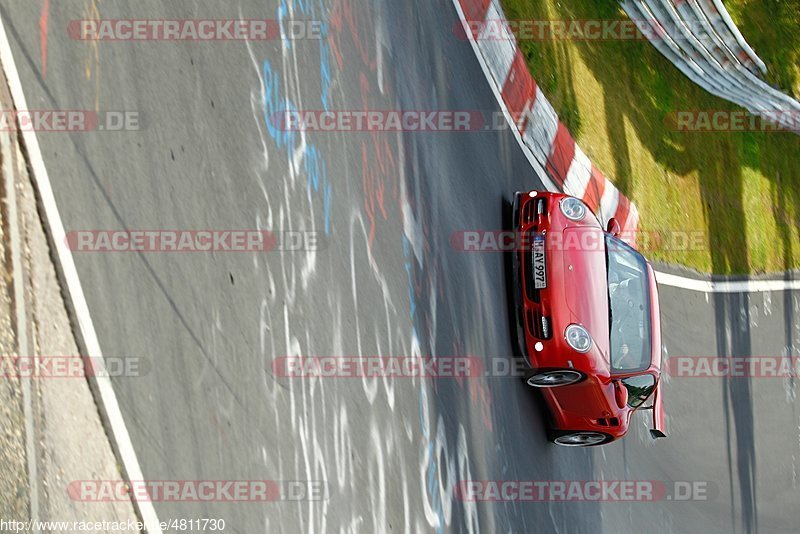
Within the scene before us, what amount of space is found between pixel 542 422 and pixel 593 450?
1227 mm

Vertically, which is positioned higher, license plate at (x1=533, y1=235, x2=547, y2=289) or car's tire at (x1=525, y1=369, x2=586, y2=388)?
license plate at (x1=533, y1=235, x2=547, y2=289)

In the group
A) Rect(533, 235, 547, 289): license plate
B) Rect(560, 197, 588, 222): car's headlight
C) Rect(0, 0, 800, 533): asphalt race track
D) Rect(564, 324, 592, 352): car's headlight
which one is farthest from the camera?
Rect(560, 197, 588, 222): car's headlight

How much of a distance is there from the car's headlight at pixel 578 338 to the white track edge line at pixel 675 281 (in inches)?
114

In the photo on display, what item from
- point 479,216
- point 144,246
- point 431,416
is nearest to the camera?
point 144,246

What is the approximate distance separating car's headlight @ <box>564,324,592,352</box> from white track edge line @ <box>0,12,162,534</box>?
542cm

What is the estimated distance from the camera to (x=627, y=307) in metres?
11.8

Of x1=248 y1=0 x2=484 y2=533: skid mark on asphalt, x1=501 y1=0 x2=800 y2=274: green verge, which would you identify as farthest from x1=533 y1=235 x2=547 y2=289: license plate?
x1=501 y1=0 x2=800 y2=274: green verge

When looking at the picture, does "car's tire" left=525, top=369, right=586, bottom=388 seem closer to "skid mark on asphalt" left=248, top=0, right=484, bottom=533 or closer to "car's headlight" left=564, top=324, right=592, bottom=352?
"car's headlight" left=564, top=324, right=592, bottom=352

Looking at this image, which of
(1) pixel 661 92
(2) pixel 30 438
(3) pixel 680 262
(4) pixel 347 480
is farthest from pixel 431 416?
(1) pixel 661 92

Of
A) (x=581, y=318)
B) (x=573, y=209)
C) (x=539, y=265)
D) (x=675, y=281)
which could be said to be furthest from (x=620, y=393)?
(x=675, y=281)

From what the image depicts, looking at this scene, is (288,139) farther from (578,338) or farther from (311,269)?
(578,338)

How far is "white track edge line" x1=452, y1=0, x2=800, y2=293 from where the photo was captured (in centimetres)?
1295

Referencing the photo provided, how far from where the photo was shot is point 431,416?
10.5 m

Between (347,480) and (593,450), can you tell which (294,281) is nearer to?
(347,480)
